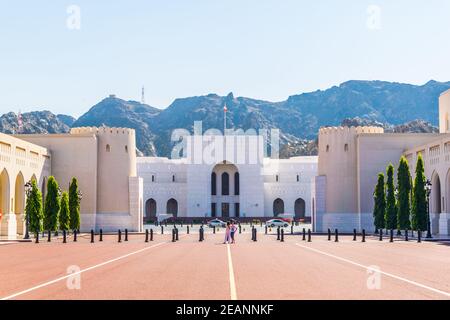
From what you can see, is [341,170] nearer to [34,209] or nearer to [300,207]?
[34,209]

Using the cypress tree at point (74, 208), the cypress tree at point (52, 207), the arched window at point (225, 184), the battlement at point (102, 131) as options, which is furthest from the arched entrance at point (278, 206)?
the cypress tree at point (52, 207)

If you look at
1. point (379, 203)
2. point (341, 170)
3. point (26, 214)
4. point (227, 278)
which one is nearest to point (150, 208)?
point (341, 170)

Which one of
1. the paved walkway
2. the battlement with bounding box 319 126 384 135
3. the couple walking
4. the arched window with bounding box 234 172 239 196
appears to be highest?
the battlement with bounding box 319 126 384 135

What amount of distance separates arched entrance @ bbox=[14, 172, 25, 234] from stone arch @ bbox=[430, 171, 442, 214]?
96.8 feet

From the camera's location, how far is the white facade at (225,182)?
3686 inches

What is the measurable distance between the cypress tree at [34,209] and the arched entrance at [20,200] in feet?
19.9

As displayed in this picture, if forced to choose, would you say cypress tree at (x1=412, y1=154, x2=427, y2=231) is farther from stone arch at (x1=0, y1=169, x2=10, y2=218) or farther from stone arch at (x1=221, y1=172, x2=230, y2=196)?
stone arch at (x1=221, y1=172, x2=230, y2=196)

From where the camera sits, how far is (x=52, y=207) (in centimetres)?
4778

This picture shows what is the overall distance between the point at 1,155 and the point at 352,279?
34.2 meters

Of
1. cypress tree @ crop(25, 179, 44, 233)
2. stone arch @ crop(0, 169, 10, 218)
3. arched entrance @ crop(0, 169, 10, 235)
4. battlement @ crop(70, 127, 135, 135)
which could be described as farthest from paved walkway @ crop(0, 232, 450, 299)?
battlement @ crop(70, 127, 135, 135)

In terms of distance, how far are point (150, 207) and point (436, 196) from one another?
53.0 m

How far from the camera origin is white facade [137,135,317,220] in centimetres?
9362

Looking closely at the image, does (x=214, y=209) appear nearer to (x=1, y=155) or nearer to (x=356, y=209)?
(x=356, y=209)

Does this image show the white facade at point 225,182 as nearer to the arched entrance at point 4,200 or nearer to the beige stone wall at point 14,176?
the beige stone wall at point 14,176
